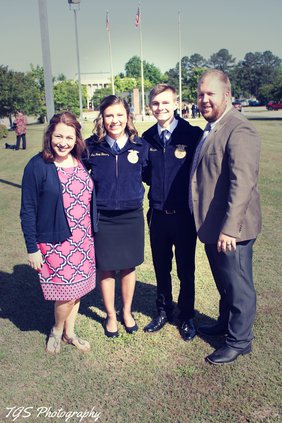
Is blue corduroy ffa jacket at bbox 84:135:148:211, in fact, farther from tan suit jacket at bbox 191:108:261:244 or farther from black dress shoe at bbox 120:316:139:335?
black dress shoe at bbox 120:316:139:335

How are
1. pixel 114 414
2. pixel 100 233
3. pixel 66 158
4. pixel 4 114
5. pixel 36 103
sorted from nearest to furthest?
pixel 114 414, pixel 66 158, pixel 100 233, pixel 4 114, pixel 36 103

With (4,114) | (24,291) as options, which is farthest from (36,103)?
(24,291)

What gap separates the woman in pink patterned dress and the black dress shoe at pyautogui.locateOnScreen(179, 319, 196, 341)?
3.23 ft

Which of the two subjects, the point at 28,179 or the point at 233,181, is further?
the point at 28,179

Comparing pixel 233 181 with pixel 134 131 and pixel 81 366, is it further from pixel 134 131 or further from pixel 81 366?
pixel 81 366

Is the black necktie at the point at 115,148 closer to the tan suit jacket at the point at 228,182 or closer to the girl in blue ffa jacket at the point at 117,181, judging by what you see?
the girl in blue ffa jacket at the point at 117,181

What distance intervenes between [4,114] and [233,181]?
119 ft

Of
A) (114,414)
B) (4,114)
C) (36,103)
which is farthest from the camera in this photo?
(36,103)

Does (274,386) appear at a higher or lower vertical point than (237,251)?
lower

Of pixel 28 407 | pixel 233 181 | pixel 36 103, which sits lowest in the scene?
pixel 28 407

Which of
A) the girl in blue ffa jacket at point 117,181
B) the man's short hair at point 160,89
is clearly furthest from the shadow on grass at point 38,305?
the man's short hair at point 160,89

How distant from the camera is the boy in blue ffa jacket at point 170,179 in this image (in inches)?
131

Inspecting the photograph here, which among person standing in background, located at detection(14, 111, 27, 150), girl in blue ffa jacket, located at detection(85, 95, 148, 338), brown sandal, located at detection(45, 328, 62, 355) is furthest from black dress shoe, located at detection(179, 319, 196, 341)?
person standing in background, located at detection(14, 111, 27, 150)

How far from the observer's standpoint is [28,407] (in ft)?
9.46
